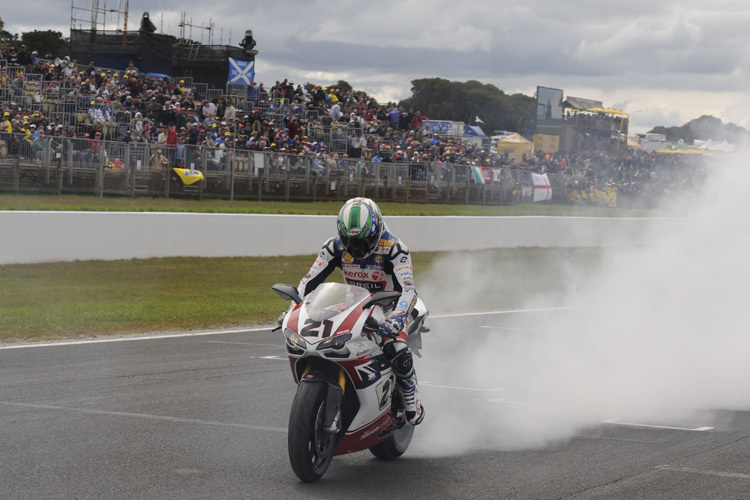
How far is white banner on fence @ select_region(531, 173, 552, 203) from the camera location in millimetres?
36406

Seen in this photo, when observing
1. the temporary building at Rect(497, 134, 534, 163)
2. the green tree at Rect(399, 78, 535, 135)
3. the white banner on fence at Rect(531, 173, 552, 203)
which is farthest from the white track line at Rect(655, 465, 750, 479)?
the green tree at Rect(399, 78, 535, 135)

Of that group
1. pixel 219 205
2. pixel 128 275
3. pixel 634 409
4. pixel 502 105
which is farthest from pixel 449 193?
pixel 502 105

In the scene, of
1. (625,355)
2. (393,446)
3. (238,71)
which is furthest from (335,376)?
(238,71)

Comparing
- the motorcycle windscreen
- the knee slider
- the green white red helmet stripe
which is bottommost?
the knee slider

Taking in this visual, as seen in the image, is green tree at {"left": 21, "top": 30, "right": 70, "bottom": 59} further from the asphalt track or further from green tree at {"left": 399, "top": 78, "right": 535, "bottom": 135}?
the asphalt track

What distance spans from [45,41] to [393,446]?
231ft

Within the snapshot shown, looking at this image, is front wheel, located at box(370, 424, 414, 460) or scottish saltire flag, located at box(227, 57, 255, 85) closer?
front wheel, located at box(370, 424, 414, 460)

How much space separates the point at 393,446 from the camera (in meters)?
6.58

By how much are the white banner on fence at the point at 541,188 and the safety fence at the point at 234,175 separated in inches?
8.8

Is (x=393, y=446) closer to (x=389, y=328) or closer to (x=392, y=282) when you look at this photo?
(x=389, y=328)

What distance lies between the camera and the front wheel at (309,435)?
552cm

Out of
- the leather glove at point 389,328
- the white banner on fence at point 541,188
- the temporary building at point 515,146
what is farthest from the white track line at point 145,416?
the temporary building at point 515,146

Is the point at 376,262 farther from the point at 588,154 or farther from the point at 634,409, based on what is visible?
the point at 588,154

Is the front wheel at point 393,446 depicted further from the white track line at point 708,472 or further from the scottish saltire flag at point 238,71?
the scottish saltire flag at point 238,71
